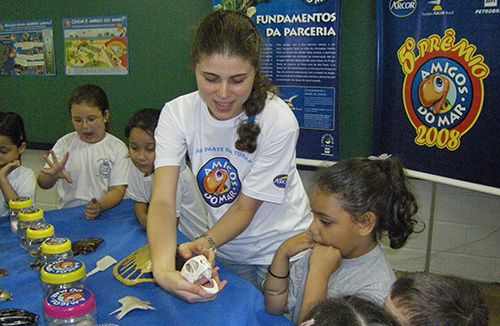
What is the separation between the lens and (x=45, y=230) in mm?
1454

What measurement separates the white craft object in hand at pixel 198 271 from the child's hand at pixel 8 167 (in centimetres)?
136

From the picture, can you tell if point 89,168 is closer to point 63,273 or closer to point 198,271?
point 63,273

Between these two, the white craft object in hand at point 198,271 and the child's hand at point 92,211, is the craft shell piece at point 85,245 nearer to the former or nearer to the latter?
the child's hand at point 92,211

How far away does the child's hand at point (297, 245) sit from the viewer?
140 cm

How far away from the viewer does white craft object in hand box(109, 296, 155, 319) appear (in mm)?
1153

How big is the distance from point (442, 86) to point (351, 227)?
125 centimetres

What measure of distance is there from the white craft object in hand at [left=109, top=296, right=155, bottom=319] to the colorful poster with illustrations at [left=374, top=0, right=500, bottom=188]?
1.70 metres

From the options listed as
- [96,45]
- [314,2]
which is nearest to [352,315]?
[314,2]

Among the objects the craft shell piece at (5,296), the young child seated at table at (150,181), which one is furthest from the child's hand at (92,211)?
the craft shell piece at (5,296)

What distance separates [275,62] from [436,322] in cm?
209

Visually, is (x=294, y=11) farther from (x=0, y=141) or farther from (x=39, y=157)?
(x=39, y=157)

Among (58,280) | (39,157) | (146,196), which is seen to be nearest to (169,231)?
(58,280)

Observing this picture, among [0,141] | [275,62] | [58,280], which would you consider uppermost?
[275,62]

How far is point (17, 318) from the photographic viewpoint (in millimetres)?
967
